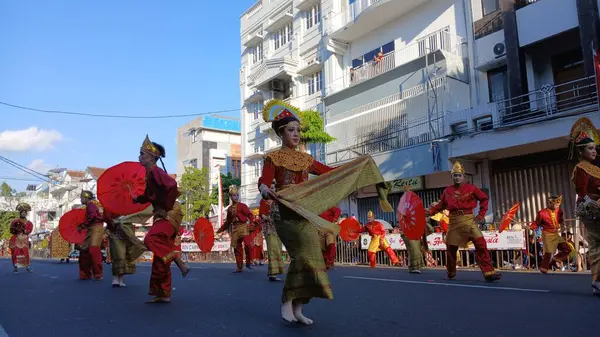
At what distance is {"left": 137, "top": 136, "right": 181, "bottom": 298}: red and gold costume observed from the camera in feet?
20.3

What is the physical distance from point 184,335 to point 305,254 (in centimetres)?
117

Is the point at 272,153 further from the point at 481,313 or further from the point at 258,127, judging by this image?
the point at 258,127

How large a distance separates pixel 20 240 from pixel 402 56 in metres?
15.3

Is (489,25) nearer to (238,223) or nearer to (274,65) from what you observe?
(238,223)

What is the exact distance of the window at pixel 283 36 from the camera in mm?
29828

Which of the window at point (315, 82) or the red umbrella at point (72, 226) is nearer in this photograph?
the red umbrella at point (72, 226)

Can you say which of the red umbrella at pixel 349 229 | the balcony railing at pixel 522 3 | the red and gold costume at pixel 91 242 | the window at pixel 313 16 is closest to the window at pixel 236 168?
the window at pixel 313 16

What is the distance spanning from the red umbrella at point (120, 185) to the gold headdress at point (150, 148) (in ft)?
5.15

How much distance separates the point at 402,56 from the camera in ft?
69.2

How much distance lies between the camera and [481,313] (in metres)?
4.72

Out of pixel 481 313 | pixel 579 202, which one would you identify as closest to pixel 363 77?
pixel 579 202

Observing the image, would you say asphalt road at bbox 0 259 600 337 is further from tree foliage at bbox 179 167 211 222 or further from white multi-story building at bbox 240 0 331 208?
tree foliage at bbox 179 167 211 222

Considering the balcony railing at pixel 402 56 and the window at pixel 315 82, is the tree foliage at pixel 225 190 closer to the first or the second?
the window at pixel 315 82

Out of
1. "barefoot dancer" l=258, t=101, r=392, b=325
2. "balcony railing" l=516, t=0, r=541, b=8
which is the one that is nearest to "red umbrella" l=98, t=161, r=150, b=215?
"barefoot dancer" l=258, t=101, r=392, b=325
